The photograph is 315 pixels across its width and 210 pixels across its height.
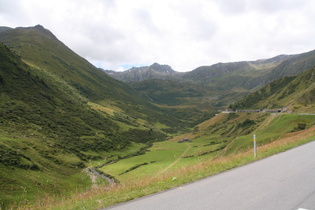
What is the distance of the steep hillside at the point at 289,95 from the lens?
97.8m

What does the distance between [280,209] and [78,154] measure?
91401 mm

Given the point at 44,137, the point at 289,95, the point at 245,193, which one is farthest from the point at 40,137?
the point at 289,95

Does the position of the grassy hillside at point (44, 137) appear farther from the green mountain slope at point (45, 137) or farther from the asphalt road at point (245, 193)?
the asphalt road at point (245, 193)

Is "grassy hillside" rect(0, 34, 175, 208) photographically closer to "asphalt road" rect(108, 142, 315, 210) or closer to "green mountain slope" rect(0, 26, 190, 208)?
"green mountain slope" rect(0, 26, 190, 208)

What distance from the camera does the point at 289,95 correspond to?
133625 mm

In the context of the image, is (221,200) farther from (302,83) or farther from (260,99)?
(260,99)

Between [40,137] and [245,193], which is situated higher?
[245,193]

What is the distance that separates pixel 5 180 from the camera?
39.2 metres

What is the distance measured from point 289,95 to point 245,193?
147120mm

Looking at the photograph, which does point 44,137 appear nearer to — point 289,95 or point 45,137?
point 45,137

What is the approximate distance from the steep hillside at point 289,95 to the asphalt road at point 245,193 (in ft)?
234

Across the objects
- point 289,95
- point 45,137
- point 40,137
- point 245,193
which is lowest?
point 45,137

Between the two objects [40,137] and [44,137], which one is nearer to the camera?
[40,137]

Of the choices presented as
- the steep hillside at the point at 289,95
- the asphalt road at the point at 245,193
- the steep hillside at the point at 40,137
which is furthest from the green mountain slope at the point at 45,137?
the steep hillside at the point at 289,95
